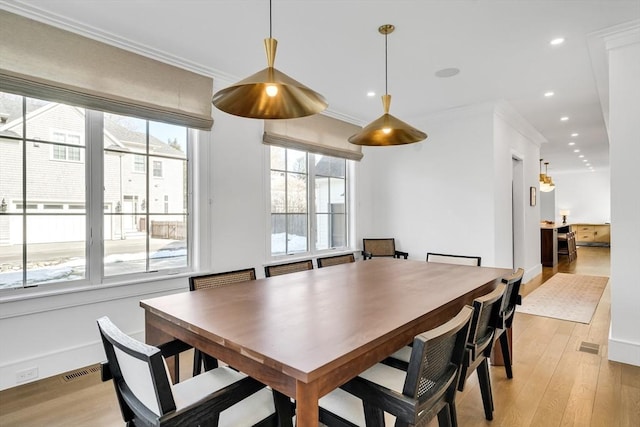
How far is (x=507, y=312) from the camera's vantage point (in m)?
2.24

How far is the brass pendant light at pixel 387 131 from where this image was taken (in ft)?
7.99

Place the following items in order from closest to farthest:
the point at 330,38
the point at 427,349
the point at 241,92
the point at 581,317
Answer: the point at 427,349 → the point at 241,92 → the point at 330,38 → the point at 581,317

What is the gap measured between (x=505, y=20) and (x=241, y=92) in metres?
Result: 2.21

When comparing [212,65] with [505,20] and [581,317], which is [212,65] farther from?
[581,317]

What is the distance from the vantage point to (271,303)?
5.83ft

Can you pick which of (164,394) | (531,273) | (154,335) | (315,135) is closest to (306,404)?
(164,394)

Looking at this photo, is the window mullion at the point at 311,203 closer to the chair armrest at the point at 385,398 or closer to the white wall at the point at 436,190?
the white wall at the point at 436,190

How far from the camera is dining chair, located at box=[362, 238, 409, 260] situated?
17.9 feet

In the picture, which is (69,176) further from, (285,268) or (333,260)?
(333,260)

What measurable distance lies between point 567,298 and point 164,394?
5.51 metres

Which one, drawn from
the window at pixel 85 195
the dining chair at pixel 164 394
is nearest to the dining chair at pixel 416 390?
the dining chair at pixel 164 394

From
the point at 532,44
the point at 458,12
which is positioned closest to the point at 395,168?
the point at 532,44

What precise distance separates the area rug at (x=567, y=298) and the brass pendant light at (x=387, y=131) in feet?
10.0

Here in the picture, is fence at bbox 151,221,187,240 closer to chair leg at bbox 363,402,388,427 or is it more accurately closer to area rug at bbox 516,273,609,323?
chair leg at bbox 363,402,388,427
